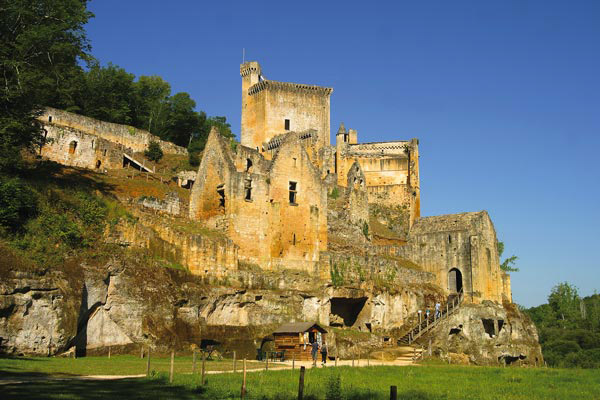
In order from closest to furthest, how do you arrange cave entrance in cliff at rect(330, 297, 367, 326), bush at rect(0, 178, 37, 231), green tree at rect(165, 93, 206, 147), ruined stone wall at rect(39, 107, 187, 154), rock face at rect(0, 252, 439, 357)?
rock face at rect(0, 252, 439, 357) < bush at rect(0, 178, 37, 231) < cave entrance in cliff at rect(330, 297, 367, 326) < ruined stone wall at rect(39, 107, 187, 154) < green tree at rect(165, 93, 206, 147)

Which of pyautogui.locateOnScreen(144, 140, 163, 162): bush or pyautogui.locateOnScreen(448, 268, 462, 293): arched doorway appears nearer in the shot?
pyautogui.locateOnScreen(448, 268, 462, 293): arched doorway

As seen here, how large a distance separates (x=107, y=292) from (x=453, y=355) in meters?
24.9

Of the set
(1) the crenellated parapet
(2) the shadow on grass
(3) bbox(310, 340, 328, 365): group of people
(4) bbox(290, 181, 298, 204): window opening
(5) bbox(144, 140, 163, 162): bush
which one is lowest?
(2) the shadow on grass

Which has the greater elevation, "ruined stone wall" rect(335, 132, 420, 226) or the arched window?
"ruined stone wall" rect(335, 132, 420, 226)

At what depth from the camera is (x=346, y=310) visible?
49.0 metres

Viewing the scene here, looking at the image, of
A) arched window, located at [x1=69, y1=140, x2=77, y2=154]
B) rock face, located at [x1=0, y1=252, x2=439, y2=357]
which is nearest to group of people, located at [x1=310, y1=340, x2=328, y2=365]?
rock face, located at [x1=0, y1=252, x2=439, y2=357]

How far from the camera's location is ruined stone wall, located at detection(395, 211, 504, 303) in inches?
2245

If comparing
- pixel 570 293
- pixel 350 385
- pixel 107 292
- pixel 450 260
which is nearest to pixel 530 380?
pixel 350 385

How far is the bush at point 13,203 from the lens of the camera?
31.0 meters

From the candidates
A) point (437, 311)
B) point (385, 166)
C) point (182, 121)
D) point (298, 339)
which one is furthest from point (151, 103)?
point (298, 339)

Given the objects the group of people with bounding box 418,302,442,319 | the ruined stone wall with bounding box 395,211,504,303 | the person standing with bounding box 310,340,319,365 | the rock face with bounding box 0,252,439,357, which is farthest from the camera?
the ruined stone wall with bounding box 395,211,504,303

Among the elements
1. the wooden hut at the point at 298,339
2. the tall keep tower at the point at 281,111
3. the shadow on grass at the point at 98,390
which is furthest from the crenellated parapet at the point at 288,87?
the shadow on grass at the point at 98,390

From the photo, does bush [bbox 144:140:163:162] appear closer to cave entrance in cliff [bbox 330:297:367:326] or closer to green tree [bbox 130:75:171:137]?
green tree [bbox 130:75:171:137]

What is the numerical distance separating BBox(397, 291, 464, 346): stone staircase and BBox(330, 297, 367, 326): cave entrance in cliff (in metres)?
3.75
